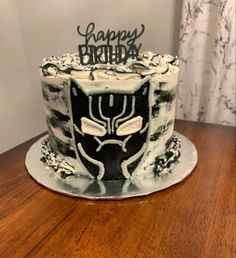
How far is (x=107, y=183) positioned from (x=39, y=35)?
3.51 ft

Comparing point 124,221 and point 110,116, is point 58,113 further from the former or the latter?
point 124,221

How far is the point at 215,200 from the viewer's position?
78cm

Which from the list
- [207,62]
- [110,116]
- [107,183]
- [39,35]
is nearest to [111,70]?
[110,116]

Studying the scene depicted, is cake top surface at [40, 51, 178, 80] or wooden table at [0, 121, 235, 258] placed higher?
cake top surface at [40, 51, 178, 80]

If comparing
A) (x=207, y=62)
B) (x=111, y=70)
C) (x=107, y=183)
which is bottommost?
(x=107, y=183)

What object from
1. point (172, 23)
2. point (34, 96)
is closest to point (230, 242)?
point (172, 23)

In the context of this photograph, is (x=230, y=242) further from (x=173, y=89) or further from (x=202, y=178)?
(x=173, y=89)

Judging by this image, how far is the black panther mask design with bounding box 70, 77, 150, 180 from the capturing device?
2.49 ft

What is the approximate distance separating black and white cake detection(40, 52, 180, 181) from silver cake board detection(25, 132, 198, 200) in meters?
0.02

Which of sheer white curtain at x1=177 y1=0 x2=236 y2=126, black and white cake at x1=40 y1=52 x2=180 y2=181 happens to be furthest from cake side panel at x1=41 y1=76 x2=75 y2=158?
sheer white curtain at x1=177 y1=0 x2=236 y2=126

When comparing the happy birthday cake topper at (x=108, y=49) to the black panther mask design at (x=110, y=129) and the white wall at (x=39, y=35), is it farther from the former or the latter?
the white wall at (x=39, y=35)

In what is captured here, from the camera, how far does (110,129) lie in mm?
782

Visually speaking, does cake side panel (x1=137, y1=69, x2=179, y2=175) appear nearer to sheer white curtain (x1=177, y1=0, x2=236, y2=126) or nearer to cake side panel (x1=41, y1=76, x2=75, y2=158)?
cake side panel (x1=41, y1=76, x2=75, y2=158)

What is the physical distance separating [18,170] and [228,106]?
0.91 metres
